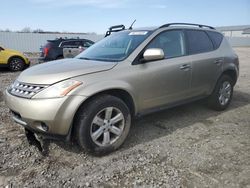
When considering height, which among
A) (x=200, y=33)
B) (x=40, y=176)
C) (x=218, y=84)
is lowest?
(x=40, y=176)

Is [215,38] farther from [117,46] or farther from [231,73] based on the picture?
[117,46]

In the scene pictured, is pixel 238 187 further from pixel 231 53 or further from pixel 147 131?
pixel 231 53

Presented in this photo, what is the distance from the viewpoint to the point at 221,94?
5414 millimetres

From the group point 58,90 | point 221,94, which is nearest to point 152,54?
point 58,90

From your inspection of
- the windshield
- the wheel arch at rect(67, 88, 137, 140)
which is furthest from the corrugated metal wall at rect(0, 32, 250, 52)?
the wheel arch at rect(67, 88, 137, 140)

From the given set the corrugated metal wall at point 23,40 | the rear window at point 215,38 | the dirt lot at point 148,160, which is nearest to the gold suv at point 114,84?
the rear window at point 215,38

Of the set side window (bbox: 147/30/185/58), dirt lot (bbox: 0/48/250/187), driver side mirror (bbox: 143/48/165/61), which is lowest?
dirt lot (bbox: 0/48/250/187)

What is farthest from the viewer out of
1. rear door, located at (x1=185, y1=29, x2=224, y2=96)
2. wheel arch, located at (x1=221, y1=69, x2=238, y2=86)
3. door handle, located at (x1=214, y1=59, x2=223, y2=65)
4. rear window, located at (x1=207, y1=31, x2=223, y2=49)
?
wheel arch, located at (x1=221, y1=69, x2=238, y2=86)

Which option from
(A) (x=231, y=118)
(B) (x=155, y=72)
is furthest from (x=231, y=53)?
(B) (x=155, y=72)

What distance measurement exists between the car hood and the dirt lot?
101 cm

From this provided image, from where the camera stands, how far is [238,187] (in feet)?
9.14

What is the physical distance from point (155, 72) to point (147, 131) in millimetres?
1038

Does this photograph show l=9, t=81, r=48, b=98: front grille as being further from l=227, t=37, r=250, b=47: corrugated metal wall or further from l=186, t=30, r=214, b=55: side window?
l=227, t=37, r=250, b=47: corrugated metal wall

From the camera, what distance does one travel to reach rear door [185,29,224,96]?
4.64 m
